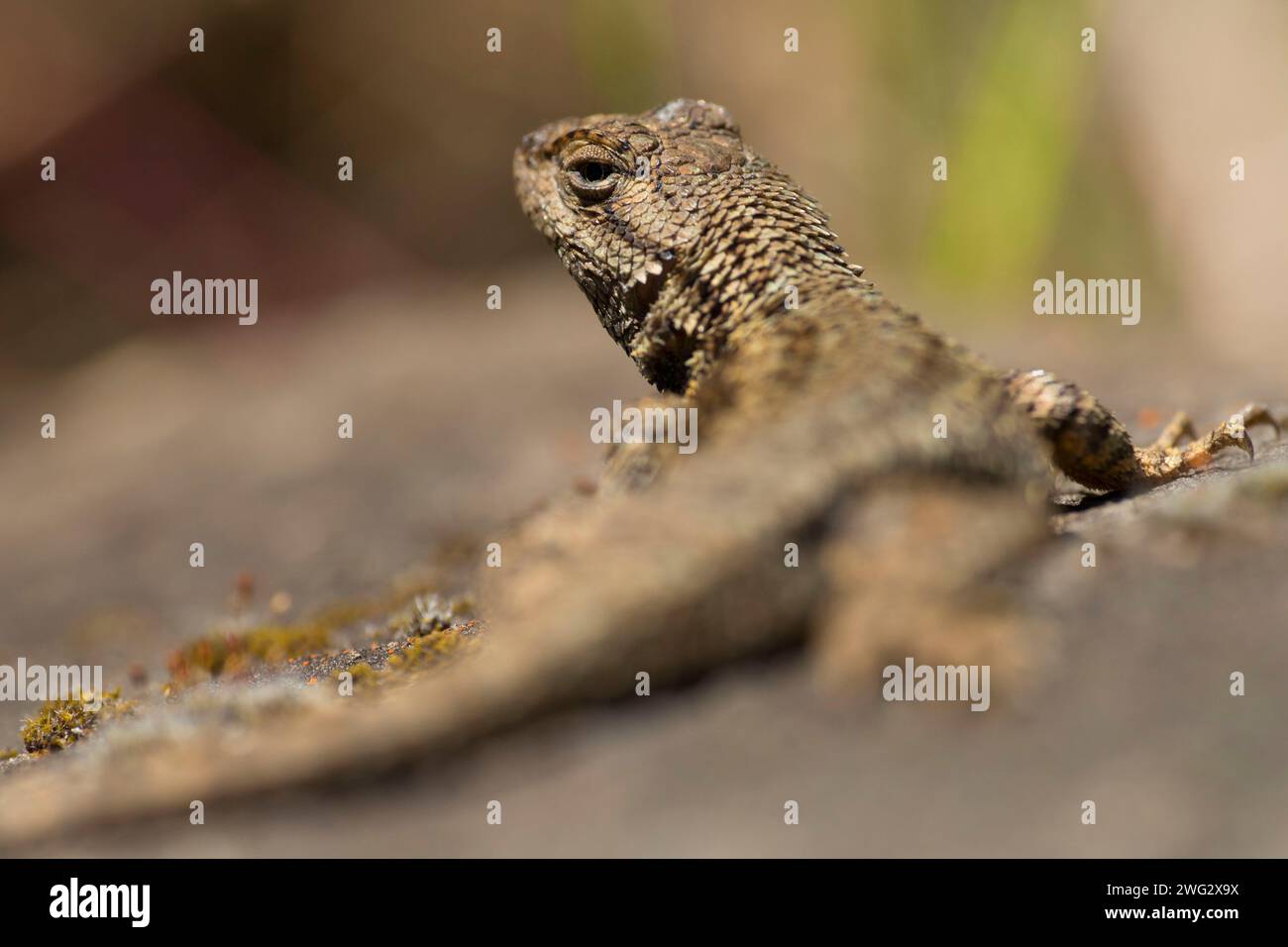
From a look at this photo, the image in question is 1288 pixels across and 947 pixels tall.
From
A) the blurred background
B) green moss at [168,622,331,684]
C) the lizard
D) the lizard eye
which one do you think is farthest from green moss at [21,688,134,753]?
the lizard eye

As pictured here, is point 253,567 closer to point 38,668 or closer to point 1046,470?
point 38,668

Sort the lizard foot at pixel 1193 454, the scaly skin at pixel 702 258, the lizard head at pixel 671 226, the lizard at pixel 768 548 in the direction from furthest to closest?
1. the lizard foot at pixel 1193 454
2. the lizard head at pixel 671 226
3. the scaly skin at pixel 702 258
4. the lizard at pixel 768 548

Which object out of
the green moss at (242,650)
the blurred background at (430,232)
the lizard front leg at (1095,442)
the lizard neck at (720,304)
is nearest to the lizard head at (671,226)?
the lizard neck at (720,304)

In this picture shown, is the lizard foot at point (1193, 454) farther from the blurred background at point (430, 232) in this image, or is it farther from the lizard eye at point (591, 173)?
the lizard eye at point (591, 173)

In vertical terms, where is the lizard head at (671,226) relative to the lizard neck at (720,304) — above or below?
above

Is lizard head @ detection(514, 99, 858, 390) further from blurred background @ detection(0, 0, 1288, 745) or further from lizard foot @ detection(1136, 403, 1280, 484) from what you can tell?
blurred background @ detection(0, 0, 1288, 745)

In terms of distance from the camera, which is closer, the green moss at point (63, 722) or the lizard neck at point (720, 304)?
the lizard neck at point (720, 304)

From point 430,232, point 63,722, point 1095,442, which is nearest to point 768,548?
point 1095,442
